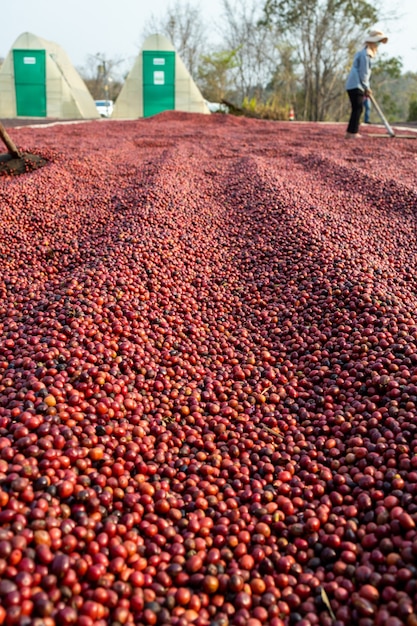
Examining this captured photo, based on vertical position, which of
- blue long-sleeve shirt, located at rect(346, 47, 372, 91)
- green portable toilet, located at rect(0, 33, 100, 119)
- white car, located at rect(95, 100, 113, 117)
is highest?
white car, located at rect(95, 100, 113, 117)

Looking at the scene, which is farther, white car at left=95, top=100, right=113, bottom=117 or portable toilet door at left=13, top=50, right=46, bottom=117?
white car at left=95, top=100, right=113, bottom=117

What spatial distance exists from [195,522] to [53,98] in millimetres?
20810

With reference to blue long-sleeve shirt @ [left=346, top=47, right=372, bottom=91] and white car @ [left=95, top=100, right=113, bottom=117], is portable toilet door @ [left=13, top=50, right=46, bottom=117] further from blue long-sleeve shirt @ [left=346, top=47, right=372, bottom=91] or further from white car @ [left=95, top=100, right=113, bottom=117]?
white car @ [left=95, top=100, right=113, bottom=117]

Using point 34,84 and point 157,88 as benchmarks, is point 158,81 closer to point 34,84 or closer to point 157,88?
point 157,88

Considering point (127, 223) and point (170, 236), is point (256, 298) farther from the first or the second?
point (127, 223)

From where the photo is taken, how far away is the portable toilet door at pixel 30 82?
18.6 meters

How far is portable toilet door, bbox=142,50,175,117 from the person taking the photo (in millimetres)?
19219

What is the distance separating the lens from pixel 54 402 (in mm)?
1986

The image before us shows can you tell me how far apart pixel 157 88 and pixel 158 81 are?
0.27 metres

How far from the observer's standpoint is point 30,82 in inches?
747

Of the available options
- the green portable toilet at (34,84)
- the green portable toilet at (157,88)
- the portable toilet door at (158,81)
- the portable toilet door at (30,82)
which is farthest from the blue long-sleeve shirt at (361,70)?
the portable toilet door at (30,82)

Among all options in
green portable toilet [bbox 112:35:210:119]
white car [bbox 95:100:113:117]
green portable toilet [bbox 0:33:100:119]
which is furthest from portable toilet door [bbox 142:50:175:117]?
white car [bbox 95:100:113:117]

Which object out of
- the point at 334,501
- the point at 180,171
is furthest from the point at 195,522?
the point at 180,171

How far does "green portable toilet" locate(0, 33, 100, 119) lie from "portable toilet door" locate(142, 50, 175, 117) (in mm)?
2888
